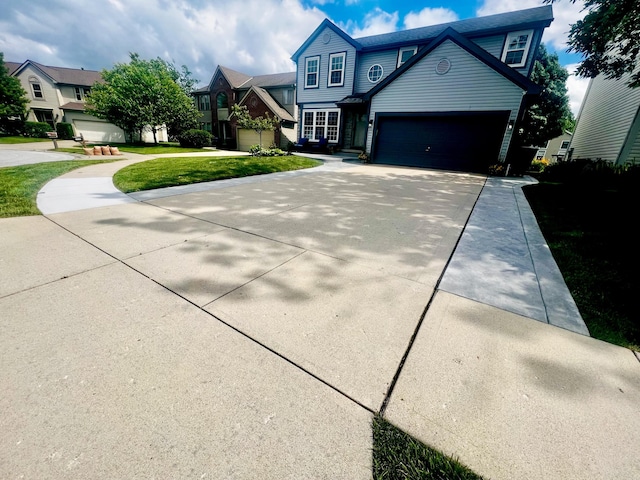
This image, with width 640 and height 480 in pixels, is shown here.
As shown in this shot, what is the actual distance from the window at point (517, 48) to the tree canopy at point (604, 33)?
485cm

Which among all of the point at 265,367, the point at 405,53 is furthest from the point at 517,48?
the point at 265,367

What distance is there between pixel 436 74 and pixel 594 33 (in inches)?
211

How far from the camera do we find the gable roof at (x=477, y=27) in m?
12.9

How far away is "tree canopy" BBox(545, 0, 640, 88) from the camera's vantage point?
6.12m

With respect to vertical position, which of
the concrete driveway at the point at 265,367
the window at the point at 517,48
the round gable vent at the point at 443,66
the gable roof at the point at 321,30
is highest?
the gable roof at the point at 321,30

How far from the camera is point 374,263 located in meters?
3.11

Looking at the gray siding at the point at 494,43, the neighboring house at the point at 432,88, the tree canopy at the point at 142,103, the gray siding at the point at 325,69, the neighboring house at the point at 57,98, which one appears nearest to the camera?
the neighboring house at the point at 432,88

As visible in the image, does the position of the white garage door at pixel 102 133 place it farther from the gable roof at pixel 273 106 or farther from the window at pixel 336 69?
the window at pixel 336 69

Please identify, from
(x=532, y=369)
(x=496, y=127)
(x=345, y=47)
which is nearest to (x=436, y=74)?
(x=496, y=127)

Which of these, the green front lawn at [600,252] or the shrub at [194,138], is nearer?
the green front lawn at [600,252]

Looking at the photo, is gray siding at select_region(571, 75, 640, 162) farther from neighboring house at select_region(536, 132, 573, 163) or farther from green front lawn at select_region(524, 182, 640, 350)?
neighboring house at select_region(536, 132, 573, 163)

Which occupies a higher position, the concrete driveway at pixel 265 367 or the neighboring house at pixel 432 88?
the neighboring house at pixel 432 88

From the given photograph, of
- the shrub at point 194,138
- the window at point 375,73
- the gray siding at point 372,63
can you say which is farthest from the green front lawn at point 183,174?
the shrub at point 194,138

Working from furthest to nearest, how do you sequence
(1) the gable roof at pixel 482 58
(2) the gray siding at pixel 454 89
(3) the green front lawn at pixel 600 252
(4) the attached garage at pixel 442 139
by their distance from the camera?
(4) the attached garage at pixel 442 139 < (2) the gray siding at pixel 454 89 < (1) the gable roof at pixel 482 58 < (3) the green front lawn at pixel 600 252
